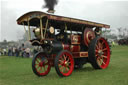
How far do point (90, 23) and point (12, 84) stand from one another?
4.53 metres

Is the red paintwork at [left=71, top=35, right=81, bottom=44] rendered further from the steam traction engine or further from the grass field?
the grass field

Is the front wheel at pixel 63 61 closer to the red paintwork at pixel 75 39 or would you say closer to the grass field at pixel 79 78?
the grass field at pixel 79 78

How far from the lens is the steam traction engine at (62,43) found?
635 centimetres

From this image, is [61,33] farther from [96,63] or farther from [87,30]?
[96,63]

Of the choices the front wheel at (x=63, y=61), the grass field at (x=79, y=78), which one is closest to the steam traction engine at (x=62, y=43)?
the front wheel at (x=63, y=61)

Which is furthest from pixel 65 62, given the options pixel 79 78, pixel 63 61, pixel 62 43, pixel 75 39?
pixel 75 39

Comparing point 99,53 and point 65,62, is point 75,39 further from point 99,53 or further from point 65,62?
point 65,62

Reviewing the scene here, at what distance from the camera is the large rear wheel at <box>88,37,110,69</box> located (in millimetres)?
7555

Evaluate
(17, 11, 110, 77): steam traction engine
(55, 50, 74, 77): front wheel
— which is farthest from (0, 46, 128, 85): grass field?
(17, 11, 110, 77): steam traction engine

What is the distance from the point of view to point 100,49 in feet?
27.5

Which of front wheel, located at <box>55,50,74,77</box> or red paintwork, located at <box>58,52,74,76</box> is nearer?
front wheel, located at <box>55,50,74,77</box>

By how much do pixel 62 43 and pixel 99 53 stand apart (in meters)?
2.05

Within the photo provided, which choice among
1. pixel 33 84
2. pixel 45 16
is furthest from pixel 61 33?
pixel 33 84

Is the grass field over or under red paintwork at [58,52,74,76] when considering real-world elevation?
under
